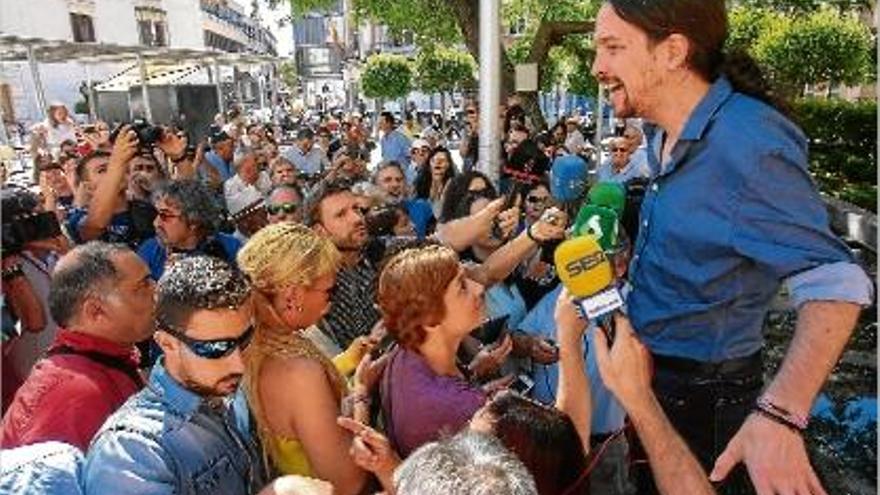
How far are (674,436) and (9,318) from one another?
9.00ft

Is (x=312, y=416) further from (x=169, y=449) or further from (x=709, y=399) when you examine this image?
(x=709, y=399)

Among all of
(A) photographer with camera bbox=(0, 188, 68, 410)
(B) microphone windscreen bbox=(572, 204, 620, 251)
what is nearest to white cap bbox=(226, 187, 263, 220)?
(A) photographer with camera bbox=(0, 188, 68, 410)

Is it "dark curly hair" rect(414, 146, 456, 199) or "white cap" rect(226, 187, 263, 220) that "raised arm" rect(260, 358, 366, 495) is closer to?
"white cap" rect(226, 187, 263, 220)

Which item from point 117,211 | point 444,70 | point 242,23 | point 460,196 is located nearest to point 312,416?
point 460,196

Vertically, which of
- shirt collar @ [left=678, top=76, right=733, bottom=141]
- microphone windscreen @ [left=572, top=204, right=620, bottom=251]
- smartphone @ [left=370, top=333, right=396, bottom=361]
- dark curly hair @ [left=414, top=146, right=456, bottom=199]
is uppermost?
shirt collar @ [left=678, top=76, right=733, bottom=141]

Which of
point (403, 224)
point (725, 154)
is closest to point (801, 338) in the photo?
point (725, 154)

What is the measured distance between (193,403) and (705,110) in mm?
1316

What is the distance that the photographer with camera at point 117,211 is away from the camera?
3.83 meters

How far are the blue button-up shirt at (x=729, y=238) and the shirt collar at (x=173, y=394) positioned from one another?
1073mm

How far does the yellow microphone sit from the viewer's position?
150 centimetres

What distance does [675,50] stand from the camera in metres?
1.75

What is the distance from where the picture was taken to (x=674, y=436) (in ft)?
4.88

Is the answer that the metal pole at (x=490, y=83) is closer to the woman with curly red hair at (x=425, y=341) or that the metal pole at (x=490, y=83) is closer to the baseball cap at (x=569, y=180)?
the baseball cap at (x=569, y=180)

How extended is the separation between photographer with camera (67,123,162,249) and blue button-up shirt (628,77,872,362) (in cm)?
275
